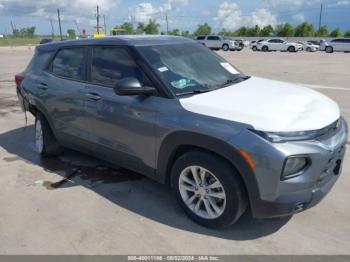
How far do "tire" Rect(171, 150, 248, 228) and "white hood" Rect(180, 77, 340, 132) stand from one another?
0.43 m

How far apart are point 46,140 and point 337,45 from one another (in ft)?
133

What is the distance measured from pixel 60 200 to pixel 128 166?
861 millimetres

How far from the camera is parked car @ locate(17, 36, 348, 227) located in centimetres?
Answer: 291

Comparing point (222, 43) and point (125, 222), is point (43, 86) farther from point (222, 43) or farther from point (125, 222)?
point (222, 43)

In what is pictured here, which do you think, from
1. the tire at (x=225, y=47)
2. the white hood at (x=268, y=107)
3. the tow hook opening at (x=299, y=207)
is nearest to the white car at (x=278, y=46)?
the tire at (x=225, y=47)

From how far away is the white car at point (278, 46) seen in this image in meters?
42.0

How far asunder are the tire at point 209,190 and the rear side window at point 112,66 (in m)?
1.00

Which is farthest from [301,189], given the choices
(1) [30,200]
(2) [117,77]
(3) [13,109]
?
(3) [13,109]

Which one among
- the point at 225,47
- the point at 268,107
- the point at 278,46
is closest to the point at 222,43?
the point at 225,47

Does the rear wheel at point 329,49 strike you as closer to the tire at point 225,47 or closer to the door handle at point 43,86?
the tire at point 225,47

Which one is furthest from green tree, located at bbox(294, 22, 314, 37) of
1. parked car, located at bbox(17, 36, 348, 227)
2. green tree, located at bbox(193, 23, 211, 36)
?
parked car, located at bbox(17, 36, 348, 227)

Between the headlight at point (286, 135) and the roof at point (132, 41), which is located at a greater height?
the roof at point (132, 41)

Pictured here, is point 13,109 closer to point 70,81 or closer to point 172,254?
point 70,81

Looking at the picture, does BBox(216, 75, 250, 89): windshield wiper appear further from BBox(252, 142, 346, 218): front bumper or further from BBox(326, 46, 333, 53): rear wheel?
BBox(326, 46, 333, 53): rear wheel
